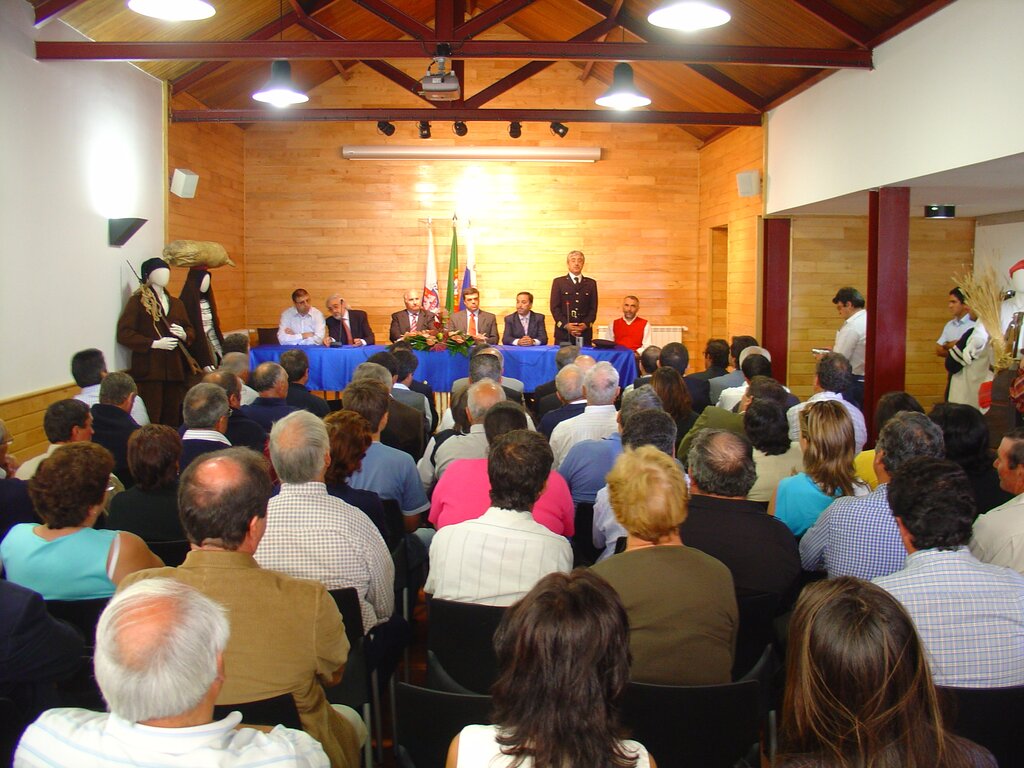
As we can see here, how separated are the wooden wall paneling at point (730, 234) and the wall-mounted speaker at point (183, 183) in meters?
5.94

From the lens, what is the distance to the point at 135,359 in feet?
26.4

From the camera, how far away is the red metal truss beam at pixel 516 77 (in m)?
9.10

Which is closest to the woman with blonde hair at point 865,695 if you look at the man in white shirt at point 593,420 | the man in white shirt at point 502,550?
the man in white shirt at point 502,550

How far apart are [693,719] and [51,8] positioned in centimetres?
681

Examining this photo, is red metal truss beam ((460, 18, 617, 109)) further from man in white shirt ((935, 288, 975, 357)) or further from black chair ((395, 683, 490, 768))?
black chair ((395, 683, 490, 768))

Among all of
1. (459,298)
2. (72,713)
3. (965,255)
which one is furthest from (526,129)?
(72,713)

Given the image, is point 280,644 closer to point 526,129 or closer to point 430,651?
point 430,651

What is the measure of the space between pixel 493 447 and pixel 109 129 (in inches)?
259

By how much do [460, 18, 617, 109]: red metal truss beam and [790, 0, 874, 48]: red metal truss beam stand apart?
2474mm

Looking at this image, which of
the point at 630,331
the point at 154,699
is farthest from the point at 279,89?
the point at 154,699

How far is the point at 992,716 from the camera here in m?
2.01

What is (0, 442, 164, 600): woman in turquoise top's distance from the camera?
8.76 ft

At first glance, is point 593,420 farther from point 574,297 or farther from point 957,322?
point 574,297

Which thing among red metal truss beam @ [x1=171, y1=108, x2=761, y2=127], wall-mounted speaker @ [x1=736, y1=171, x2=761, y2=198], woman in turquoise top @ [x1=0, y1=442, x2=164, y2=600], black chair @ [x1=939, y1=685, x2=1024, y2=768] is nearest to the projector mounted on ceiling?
red metal truss beam @ [x1=171, y1=108, x2=761, y2=127]
